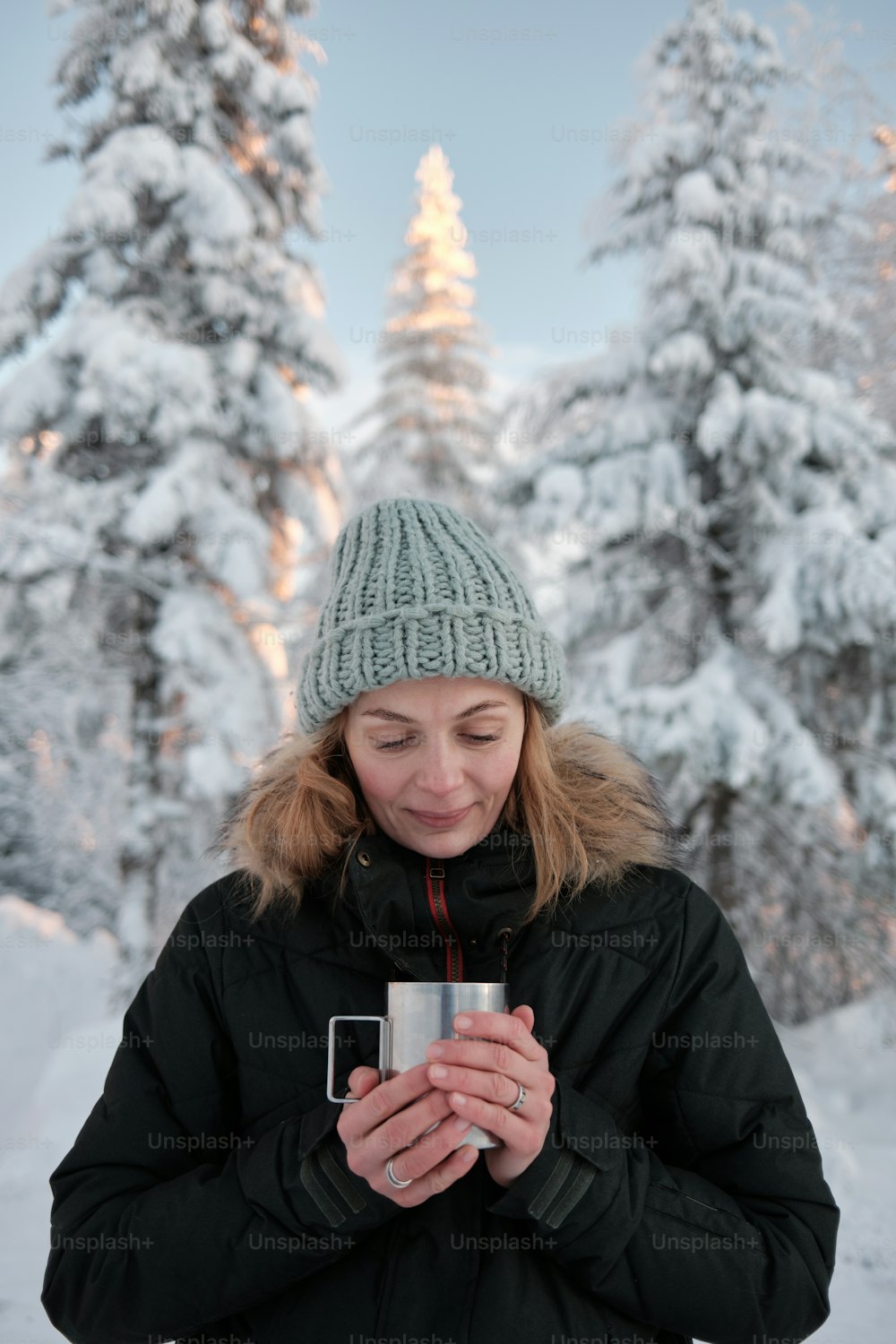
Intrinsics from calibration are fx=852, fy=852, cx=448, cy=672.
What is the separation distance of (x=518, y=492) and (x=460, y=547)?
5.58 metres

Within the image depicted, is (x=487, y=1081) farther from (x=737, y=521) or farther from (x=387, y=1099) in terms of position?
(x=737, y=521)

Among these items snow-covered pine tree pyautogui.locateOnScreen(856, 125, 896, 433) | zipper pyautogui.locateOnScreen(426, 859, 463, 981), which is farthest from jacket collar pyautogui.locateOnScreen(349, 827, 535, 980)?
snow-covered pine tree pyautogui.locateOnScreen(856, 125, 896, 433)

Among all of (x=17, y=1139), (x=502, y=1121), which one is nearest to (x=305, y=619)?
(x=17, y=1139)

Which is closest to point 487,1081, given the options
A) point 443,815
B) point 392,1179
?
point 392,1179

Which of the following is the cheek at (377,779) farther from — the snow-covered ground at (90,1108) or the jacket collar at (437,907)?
the snow-covered ground at (90,1108)

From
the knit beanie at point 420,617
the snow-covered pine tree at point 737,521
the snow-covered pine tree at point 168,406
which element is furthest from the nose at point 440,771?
the snow-covered pine tree at point 168,406

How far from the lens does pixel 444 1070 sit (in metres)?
1.29

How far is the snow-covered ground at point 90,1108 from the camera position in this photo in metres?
4.05

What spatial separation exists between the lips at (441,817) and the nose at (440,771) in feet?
0.15

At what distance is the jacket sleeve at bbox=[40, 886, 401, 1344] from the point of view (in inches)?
58.1

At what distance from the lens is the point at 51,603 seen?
778 cm

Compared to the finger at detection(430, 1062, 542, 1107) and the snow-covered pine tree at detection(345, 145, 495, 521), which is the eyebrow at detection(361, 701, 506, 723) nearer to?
the finger at detection(430, 1062, 542, 1107)

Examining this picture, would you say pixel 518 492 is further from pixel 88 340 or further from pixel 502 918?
pixel 502 918

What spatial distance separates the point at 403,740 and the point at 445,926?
377 mm
